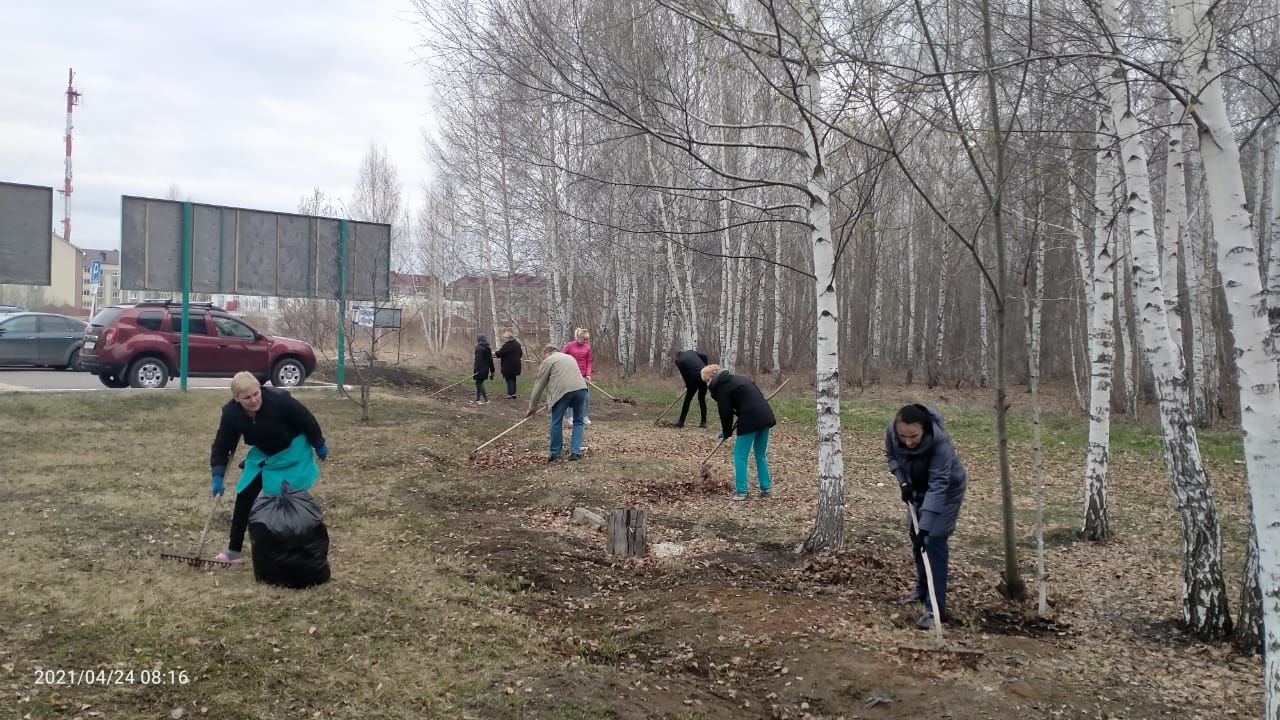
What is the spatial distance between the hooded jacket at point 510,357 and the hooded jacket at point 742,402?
30.0 ft

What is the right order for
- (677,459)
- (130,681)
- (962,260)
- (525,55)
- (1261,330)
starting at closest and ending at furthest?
(1261,330) → (130,681) → (525,55) → (677,459) → (962,260)

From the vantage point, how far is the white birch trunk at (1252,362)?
326 cm

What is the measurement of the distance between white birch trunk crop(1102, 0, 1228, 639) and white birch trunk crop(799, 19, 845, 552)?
1.92 metres

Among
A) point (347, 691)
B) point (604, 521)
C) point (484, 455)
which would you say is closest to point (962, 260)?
point (484, 455)

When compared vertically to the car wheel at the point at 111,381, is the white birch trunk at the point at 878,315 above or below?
above

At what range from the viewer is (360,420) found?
13938 mm

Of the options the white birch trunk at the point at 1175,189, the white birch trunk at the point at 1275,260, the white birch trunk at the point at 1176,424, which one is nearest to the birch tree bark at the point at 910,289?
the white birch trunk at the point at 1175,189

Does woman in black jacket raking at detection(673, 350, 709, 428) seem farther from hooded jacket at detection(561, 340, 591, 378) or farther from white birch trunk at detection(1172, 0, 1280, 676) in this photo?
white birch trunk at detection(1172, 0, 1280, 676)

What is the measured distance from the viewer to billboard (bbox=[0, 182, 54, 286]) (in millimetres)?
13930

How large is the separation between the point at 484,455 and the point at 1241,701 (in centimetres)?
917

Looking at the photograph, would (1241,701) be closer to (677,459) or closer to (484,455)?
(677,459)

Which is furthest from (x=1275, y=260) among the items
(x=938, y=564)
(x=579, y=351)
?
(x=579, y=351)

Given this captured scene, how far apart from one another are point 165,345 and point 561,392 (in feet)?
29.5
